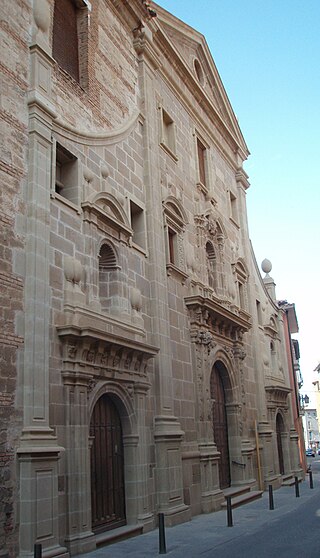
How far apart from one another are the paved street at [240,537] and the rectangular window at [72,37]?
968 cm

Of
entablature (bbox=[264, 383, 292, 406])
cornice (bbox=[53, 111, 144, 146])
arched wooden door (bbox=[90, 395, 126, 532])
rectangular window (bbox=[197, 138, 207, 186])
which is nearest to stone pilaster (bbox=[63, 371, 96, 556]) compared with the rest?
arched wooden door (bbox=[90, 395, 126, 532])

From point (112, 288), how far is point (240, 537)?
5699mm

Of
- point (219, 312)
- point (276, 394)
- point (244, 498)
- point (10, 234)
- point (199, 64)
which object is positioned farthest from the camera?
point (276, 394)

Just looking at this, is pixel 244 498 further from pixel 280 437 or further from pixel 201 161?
pixel 201 161

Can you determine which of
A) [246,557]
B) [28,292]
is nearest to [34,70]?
[28,292]

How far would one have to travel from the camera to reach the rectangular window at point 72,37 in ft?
42.4

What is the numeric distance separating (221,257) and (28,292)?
11903 millimetres

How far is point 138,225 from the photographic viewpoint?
48.6 ft

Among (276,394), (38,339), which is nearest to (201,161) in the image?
(276,394)

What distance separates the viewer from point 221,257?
20.7 metres

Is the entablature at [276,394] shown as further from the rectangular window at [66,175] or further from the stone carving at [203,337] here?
the rectangular window at [66,175]

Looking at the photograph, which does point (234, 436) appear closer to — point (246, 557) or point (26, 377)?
point (246, 557)

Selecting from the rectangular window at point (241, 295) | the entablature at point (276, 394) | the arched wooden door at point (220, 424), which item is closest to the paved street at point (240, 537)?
the arched wooden door at point (220, 424)

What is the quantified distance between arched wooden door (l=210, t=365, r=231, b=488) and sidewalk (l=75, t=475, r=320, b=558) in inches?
52.1
